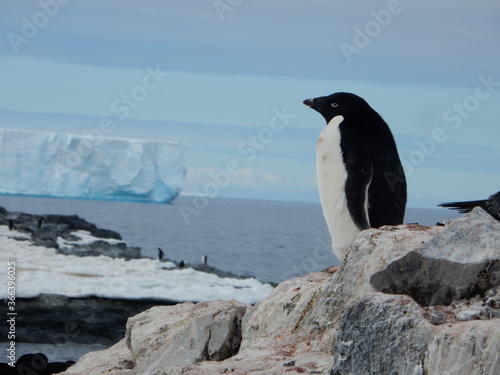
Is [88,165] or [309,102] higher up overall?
[88,165]

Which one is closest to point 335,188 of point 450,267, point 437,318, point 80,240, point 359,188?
point 359,188

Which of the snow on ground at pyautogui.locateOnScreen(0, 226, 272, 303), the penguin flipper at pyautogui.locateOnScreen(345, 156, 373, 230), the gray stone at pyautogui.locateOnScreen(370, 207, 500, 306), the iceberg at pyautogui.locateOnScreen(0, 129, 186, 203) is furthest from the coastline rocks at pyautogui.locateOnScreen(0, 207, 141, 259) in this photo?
the gray stone at pyautogui.locateOnScreen(370, 207, 500, 306)

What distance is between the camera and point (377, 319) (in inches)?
122

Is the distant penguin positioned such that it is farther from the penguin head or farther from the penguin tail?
the penguin head

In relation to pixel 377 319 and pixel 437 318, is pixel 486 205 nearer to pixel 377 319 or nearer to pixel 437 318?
pixel 437 318

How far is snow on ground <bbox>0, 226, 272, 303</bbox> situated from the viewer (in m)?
14.9

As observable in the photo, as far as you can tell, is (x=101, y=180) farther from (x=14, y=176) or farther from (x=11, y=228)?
(x=11, y=228)

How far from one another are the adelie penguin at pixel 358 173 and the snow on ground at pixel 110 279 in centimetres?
978

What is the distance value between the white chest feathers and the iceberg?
1605 inches

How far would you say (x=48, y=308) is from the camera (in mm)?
13859

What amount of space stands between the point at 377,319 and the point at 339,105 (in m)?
2.76

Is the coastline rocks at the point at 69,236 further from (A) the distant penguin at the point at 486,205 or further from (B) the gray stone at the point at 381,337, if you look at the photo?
(B) the gray stone at the point at 381,337

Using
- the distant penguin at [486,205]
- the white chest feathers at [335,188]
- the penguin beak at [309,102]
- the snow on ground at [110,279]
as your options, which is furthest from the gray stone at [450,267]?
the snow on ground at [110,279]

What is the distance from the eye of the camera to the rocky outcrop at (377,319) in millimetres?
3004
